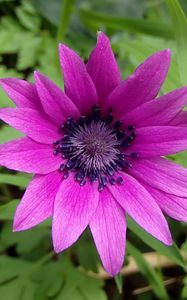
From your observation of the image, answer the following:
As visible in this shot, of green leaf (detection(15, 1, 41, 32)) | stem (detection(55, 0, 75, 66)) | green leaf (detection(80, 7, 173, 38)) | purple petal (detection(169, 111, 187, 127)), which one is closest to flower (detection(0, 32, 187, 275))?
purple petal (detection(169, 111, 187, 127))

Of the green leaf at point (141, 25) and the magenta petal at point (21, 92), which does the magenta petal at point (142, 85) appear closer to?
the magenta petal at point (21, 92)

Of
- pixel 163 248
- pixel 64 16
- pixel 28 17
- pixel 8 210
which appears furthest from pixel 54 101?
pixel 28 17

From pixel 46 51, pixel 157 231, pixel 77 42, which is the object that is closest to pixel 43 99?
pixel 157 231

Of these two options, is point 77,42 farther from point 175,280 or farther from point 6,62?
point 175,280

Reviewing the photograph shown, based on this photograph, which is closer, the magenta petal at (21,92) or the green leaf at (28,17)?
the magenta petal at (21,92)

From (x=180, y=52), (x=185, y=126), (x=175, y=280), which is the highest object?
(x=180, y=52)

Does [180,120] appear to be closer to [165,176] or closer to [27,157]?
[165,176]

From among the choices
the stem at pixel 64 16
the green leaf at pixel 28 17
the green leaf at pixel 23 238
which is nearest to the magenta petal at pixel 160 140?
the green leaf at pixel 23 238
